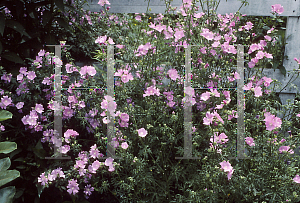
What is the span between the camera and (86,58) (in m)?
2.96

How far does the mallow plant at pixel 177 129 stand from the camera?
5.41 ft

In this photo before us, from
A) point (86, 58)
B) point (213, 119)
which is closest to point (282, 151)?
point (213, 119)

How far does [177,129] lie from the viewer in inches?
76.8

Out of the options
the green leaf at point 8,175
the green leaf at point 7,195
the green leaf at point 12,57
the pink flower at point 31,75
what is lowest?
the green leaf at point 7,195

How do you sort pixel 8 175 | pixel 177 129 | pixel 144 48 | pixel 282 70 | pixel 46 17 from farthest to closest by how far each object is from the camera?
1. pixel 282 70
2. pixel 46 17
3. pixel 177 129
4. pixel 144 48
5. pixel 8 175

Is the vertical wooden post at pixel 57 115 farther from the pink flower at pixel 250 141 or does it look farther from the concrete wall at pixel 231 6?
the pink flower at pixel 250 141

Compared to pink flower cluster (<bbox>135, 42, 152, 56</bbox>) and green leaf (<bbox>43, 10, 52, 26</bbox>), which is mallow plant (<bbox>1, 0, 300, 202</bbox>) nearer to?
pink flower cluster (<bbox>135, 42, 152, 56</bbox>)

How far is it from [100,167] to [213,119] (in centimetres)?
79

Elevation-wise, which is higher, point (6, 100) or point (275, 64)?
point (275, 64)

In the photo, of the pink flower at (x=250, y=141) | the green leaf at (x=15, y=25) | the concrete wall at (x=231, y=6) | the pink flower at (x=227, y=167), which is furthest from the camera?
the concrete wall at (x=231, y=6)

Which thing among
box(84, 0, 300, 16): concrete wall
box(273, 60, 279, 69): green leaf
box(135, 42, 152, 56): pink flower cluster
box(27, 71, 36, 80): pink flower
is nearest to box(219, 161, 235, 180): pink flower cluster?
box(135, 42, 152, 56): pink flower cluster

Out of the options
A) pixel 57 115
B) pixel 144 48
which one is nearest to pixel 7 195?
pixel 57 115

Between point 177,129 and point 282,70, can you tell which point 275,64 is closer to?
point 282,70

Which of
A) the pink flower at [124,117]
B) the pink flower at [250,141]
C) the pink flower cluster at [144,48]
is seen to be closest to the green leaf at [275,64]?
the pink flower at [250,141]
